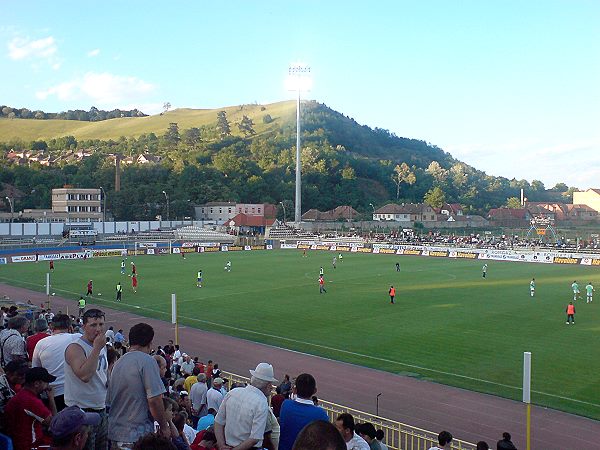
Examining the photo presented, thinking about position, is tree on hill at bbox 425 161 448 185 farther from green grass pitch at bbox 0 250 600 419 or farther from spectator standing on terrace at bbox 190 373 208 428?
spectator standing on terrace at bbox 190 373 208 428

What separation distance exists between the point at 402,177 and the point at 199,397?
Answer: 15808cm

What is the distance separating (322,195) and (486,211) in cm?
4416

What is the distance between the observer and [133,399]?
5652 millimetres

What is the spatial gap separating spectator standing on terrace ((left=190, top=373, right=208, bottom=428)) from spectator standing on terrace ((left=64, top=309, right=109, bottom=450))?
608 cm

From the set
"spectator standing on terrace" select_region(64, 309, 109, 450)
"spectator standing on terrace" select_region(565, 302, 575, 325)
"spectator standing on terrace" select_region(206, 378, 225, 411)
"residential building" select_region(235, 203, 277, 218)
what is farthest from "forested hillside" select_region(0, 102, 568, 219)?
"spectator standing on terrace" select_region(64, 309, 109, 450)

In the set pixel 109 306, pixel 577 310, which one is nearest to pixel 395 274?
pixel 577 310

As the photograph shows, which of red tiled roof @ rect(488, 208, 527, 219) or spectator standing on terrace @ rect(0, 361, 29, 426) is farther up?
red tiled roof @ rect(488, 208, 527, 219)

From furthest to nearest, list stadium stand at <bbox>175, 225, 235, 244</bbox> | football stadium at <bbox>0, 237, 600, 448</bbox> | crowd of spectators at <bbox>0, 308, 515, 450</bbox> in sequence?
stadium stand at <bbox>175, 225, 235, 244</bbox> → football stadium at <bbox>0, 237, 600, 448</bbox> → crowd of spectators at <bbox>0, 308, 515, 450</bbox>

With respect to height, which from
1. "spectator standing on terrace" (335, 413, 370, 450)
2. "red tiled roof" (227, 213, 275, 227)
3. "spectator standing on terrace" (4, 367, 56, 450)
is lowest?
"spectator standing on terrace" (335, 413, 370, 450)

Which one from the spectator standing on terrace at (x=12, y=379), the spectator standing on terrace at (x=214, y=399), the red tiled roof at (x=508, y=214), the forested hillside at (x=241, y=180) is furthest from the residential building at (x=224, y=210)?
the spectator standing on terrace at (x=12, y=379)

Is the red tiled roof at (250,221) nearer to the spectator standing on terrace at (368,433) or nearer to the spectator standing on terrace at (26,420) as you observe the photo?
the spectator standing on terrace at (368,433)

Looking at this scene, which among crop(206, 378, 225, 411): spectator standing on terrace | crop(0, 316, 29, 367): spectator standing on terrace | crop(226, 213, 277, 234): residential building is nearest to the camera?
crop(0, 316, 29, 367): spectator standing on terrace

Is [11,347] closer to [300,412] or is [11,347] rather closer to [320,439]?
[300,412]

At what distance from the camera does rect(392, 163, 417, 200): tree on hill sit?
162 meters
